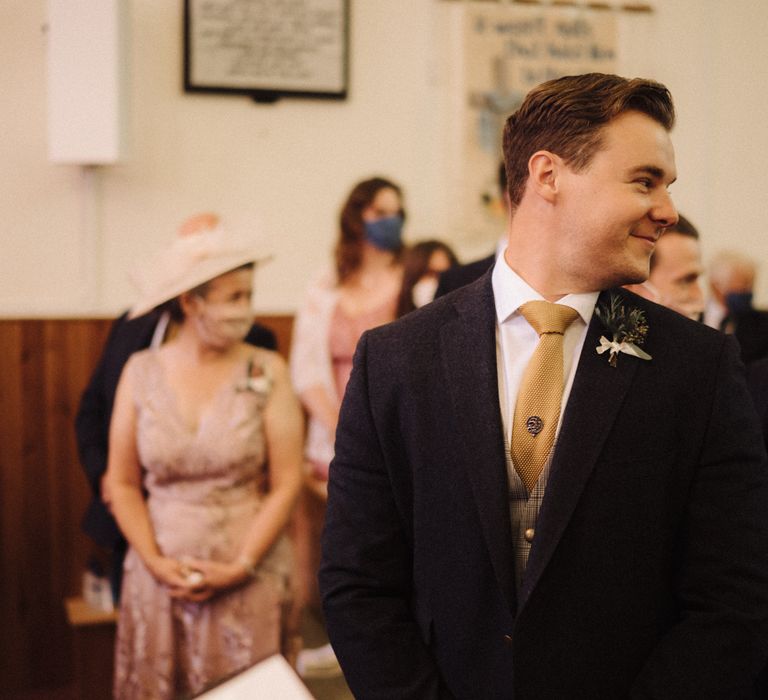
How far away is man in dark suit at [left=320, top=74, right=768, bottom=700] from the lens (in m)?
1.40

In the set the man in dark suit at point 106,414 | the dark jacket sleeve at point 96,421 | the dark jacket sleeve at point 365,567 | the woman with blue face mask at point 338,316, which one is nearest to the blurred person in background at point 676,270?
the dark jacket sleeve at point 365,567

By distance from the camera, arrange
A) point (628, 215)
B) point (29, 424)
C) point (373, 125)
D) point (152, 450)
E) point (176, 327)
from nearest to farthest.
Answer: point (628, 215)
point (152, 450)
point (176, 327)
point (29, 424)
point (373, 125)

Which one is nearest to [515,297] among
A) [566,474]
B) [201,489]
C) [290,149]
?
[566,474]

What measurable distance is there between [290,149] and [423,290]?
110cm

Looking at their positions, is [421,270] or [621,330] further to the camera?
[421,270]

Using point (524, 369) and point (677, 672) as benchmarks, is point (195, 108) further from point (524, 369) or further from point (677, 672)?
point (677, 672)

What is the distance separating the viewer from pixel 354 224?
13.7ft

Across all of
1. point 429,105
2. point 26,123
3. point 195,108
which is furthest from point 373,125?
point 26,123

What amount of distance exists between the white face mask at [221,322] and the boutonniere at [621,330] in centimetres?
133

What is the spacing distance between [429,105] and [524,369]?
3.43 meters

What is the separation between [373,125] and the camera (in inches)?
182

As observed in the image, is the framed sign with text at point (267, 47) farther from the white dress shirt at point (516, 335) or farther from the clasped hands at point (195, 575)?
the white dress shirt at point (516, 335)

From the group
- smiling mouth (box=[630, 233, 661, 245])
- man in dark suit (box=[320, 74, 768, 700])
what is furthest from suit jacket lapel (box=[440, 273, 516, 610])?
smiling mouth (box=[630, 233, 661, 245])

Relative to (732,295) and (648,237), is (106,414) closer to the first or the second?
(648,237)
